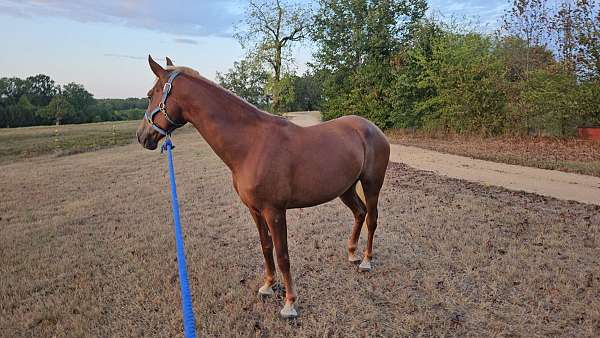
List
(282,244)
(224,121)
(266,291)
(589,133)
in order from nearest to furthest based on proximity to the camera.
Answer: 1. (224,121)
2. (282,244)
3. (266,291)
4. (589,133)

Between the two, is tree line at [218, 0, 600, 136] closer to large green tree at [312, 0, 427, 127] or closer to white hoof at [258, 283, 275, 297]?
large green tree at [312, 0, 427, 127]

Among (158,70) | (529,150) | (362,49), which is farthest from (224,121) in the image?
(362,49)

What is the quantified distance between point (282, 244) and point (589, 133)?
50.5 feet

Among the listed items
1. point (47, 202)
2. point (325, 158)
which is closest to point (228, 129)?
point (325, 158)

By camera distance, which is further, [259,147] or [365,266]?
[365,266]

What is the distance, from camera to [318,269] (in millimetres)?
Result: 4082

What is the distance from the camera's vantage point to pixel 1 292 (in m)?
3.59

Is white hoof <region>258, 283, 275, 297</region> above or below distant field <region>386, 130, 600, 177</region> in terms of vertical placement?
below

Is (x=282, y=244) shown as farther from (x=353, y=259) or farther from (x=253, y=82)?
(x=253, y=82)

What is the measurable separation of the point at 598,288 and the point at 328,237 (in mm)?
3026

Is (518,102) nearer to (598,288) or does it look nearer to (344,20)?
(344,20)

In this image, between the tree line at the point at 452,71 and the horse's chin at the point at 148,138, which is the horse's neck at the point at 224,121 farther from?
the tree line at the point at 452,71

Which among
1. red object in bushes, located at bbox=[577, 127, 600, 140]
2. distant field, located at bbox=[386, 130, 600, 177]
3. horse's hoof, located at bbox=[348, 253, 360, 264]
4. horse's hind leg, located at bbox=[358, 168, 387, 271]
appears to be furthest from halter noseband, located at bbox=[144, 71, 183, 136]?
red object in bushes, located at bbox=[577, 127, 600, 140]

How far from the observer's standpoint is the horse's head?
2738mm
